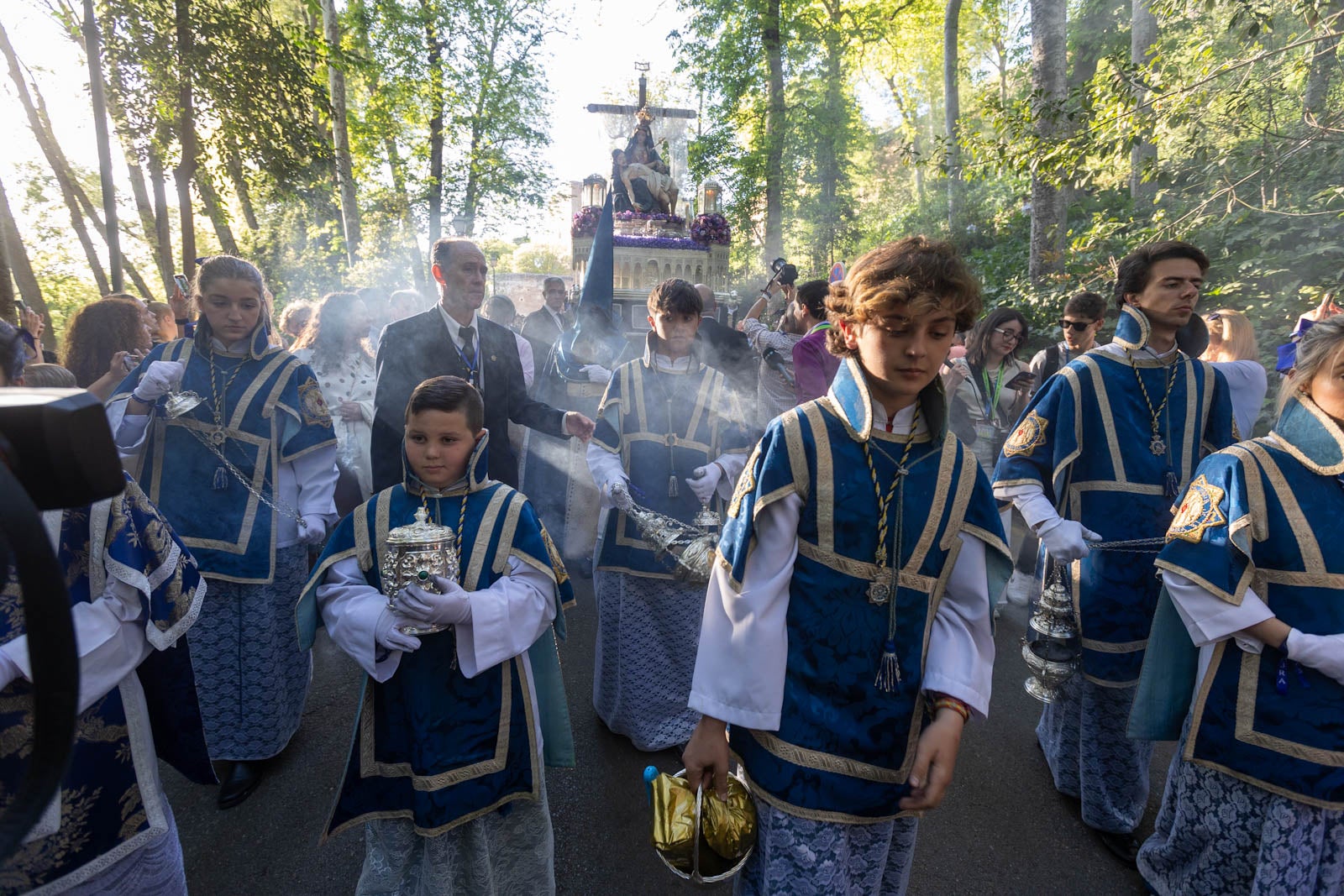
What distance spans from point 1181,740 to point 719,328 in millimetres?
4225

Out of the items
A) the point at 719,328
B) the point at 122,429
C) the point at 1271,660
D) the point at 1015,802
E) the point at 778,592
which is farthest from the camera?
the point at 719,328

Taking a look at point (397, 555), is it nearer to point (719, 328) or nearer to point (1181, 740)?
point (1181, 740)

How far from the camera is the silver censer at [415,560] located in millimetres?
1963

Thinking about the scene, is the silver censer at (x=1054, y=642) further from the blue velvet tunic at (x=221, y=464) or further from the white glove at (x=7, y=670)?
the blue velvet tunic at (x=221, y=464)

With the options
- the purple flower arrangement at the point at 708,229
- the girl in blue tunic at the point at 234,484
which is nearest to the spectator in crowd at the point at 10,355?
the girl in blue tunic at the point at 234,484

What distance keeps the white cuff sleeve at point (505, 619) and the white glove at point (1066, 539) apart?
6.59 feet

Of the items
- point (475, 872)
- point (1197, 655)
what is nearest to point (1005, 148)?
point (1197, 655)

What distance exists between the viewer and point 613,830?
3.03 meters

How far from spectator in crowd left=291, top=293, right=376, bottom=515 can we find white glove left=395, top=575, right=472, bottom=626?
336 centimetres

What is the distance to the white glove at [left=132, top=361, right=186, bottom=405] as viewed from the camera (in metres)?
2.99

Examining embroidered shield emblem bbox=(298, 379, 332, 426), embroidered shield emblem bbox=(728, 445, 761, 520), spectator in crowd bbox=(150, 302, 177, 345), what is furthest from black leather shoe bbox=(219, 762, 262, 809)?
spectator in crowd bbox=(150, 302, 177, 345)

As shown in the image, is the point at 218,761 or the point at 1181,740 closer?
the point at 1181,740

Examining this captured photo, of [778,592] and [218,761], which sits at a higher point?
[778,592]

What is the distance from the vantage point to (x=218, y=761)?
3227 millimetres
